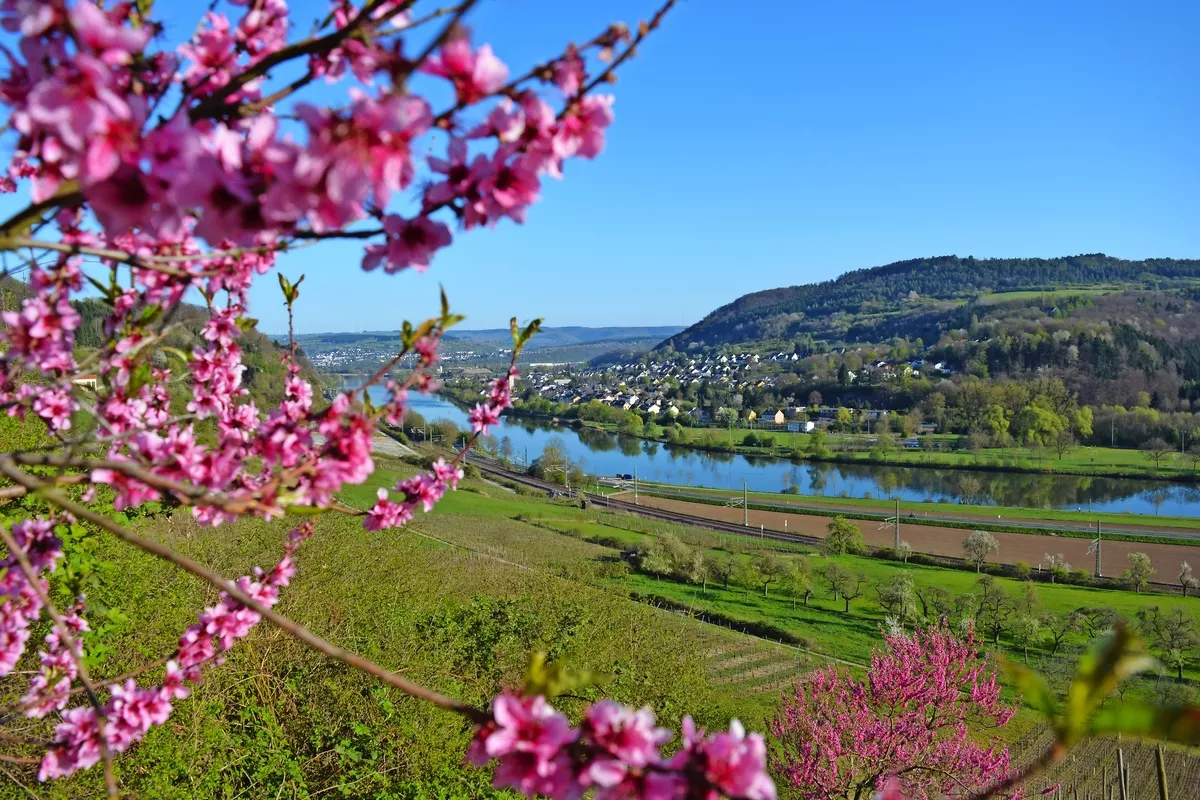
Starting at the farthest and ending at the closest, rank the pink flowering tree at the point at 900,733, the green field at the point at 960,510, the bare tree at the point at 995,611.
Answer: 1. the green field at the point at 960,510
2. the bare tree at the point at 995,611
3. the pink flowering tree at the point at 900,733

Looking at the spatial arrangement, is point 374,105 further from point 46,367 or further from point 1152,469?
point 1152,469

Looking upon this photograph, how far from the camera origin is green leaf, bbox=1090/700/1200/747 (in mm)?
803

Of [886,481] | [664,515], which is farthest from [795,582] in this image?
[886,481]

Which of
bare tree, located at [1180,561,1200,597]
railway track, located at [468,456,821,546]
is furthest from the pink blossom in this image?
railway track, located at [468,456,821,546]

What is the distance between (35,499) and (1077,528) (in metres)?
49.5

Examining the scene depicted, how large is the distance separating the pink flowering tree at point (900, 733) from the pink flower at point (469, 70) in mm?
8906

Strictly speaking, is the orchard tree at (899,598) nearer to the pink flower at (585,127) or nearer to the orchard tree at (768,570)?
the orchard tree at (768,570)

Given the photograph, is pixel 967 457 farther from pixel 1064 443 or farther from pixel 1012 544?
pixel 1012 544

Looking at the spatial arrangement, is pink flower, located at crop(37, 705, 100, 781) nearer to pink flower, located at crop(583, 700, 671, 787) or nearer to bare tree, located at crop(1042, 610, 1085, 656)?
pink flower, located at crop(583, 700, 671, 787)

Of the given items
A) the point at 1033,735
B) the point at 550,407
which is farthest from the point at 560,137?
the point at 550,407

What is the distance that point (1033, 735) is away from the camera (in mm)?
17312

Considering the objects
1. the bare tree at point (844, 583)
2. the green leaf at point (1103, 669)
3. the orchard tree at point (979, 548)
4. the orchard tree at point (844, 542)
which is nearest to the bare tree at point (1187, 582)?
the orchard tree at point (979, 548)

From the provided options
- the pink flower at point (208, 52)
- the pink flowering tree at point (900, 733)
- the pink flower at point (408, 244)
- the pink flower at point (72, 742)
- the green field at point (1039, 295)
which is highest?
the green field at point (1039, 295)

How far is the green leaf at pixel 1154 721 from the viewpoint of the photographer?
2.63 feet
